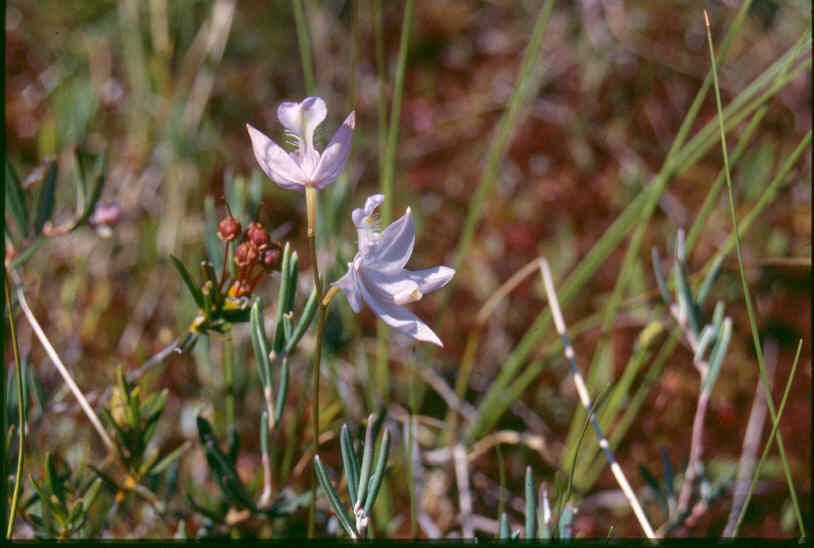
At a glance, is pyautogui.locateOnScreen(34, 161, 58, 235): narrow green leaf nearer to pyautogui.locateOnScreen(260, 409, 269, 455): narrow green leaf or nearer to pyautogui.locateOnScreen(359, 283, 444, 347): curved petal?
pyautogui.locateOnScreen(260, 409, 269, 455): narrow green leaf

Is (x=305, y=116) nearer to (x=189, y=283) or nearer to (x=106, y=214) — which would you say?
(x=189, y=283)

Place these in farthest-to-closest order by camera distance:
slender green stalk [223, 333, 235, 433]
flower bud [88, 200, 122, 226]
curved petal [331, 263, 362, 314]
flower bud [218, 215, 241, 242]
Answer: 1. flower bud [88, 200, 122, 226]
2. slender green stalk [223, 333, 235, 433]
3. flower bud [218, 215, 241, 242]
4. curved petal [331, 263, 362, 314]

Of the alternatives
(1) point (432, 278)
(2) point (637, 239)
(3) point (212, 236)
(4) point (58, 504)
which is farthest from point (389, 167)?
(4) point (58, 504)

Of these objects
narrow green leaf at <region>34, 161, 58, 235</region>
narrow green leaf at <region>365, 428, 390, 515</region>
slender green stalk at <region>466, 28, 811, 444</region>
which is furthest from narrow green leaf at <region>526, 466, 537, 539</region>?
narrow green leaf at <region>34, 161, 58, 235</region>

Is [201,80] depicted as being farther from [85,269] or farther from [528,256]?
[528,256]

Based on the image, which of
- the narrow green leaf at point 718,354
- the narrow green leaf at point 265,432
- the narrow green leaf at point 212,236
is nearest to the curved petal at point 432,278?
the narrow green leaf at point 265,432

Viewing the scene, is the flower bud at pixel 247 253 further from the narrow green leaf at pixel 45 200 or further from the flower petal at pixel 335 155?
the narrow green leaf at pixel 45 200
